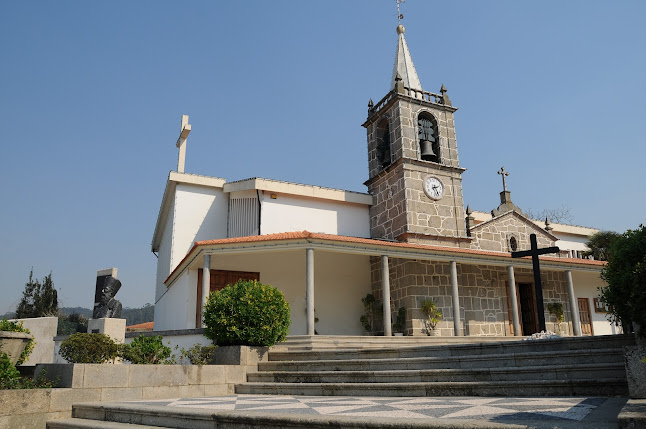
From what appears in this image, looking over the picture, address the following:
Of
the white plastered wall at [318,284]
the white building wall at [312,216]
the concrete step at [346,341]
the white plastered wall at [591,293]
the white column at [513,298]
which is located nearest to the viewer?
the concrete step at [346,341]

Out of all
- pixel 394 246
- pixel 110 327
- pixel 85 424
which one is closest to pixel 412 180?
pixel 394 246

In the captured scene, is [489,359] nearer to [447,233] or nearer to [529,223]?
[447,233]

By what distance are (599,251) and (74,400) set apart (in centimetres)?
2209

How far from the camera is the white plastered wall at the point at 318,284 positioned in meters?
15.5

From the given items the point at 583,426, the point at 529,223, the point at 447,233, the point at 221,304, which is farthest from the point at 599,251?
the point at 583,426

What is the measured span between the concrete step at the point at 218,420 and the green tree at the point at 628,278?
215 centimetres

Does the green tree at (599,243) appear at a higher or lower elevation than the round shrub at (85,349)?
higher

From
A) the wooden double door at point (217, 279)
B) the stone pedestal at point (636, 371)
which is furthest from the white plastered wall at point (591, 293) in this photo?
the stone pedestal at point (636, 371)

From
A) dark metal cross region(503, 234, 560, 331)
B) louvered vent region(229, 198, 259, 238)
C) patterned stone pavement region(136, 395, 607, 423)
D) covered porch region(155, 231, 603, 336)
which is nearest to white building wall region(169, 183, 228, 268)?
louvered vent region(229, 198, 259, 238)

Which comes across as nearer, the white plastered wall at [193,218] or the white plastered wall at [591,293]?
the white plastered wall at [193,218]

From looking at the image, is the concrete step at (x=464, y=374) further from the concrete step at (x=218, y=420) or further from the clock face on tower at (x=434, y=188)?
the clock face on tower at (x=434, y=188)

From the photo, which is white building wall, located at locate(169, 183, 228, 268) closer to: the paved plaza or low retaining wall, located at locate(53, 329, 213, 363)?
low retaining wall, located at locate(53, 329, 213, 363)

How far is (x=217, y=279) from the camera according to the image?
14961mm

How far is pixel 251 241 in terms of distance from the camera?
12.8 meters
